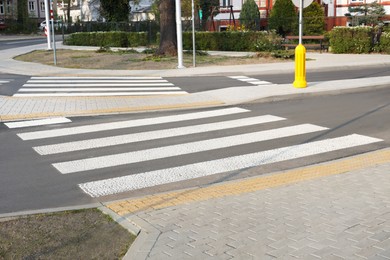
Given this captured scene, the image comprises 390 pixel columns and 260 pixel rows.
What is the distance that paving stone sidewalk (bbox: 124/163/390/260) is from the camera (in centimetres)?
452

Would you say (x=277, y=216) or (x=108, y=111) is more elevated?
(x=108, y=111)

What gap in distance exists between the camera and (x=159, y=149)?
880 centimetres

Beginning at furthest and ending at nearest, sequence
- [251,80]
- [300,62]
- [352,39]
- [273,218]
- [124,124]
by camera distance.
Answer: [352,39] → [251,80] → [300,62] → [124,124] → [273,218]

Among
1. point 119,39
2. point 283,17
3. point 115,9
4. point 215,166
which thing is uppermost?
point 115,9

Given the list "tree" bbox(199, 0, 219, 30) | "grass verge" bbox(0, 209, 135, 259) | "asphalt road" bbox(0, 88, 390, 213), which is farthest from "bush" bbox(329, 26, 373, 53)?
"grass verge" bbox(0, 209, 135, 259)

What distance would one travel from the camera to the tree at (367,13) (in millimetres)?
39656

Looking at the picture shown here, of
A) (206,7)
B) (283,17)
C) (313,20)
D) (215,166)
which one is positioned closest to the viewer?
(215,166)

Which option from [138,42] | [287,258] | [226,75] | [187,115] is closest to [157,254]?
[287,258]

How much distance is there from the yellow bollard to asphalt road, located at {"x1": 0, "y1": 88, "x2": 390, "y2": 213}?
7.60 ft

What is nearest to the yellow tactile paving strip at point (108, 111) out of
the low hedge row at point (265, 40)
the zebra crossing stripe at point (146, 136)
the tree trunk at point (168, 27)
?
the zebra crossing stripe at point (146, 136)

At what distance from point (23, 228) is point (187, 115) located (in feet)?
22.8

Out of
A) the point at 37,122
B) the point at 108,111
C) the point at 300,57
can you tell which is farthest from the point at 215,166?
the point at 300,57

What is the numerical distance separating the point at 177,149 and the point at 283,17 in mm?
34050

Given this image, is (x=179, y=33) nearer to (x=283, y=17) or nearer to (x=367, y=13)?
(x=283, y=17)
